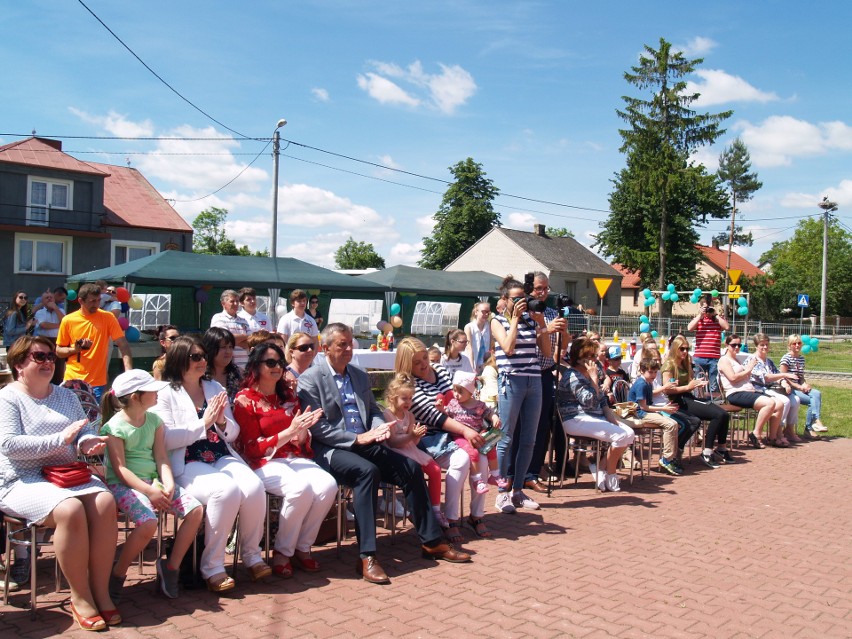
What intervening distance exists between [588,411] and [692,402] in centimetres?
247

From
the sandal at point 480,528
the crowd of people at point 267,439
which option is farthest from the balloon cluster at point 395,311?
the sandal at point 480,528

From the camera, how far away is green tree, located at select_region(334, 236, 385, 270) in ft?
253

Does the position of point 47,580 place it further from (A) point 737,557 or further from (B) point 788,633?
(A) point 737,557

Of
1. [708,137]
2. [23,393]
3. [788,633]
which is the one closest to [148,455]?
[23,393]

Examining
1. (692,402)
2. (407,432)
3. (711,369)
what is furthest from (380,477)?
(711,369)

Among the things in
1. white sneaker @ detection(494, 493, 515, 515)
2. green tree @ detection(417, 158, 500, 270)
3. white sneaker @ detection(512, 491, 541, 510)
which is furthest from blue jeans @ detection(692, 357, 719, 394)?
green tree @ detection(417, 158, 500, 270)

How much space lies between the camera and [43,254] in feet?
105

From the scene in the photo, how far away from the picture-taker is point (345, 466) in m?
4.74

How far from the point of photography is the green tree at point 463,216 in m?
53.9

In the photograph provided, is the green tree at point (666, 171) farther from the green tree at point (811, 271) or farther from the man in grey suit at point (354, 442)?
the man in grey suit at point (354, 442)

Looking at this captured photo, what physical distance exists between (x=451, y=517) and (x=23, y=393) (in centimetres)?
291

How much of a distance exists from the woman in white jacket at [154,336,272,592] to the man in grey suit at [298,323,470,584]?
0.58 m

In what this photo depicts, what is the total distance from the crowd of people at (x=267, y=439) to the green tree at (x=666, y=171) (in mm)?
33694

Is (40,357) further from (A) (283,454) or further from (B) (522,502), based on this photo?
(B) (522,502)
